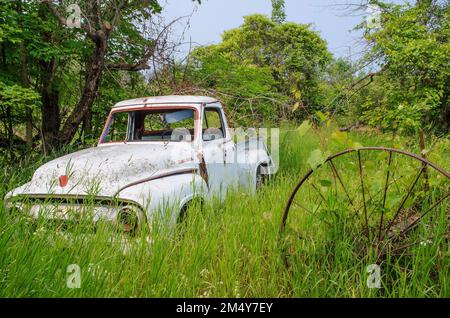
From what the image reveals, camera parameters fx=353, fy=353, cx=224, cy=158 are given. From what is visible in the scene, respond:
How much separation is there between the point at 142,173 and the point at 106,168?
348 millimetres

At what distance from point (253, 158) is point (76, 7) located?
13.4ft

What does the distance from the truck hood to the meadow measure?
578mm

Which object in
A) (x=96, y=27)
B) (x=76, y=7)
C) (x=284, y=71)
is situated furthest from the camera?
(x=284, y=71)

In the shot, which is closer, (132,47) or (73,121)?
(73,121)

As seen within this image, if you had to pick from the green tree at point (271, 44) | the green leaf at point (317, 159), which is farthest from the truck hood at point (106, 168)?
the green tree at point (271, 44)

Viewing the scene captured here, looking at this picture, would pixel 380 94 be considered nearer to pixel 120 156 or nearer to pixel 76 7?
pixel 76 7

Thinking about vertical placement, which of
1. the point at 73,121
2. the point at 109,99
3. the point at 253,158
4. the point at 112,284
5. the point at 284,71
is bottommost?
the point at 112,284

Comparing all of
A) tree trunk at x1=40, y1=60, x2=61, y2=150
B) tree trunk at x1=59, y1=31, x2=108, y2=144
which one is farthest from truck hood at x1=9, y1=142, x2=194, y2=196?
tree trunk at x1=40, y1=60, x2=61, y2=150

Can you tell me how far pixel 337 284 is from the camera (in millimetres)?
2139

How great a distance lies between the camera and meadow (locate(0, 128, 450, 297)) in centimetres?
201

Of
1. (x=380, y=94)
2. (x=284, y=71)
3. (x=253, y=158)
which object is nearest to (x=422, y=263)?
(x=253, y=158)

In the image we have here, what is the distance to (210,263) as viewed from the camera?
2486mm

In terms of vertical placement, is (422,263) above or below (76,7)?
below

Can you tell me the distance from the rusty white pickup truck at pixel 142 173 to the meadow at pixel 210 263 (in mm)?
268
